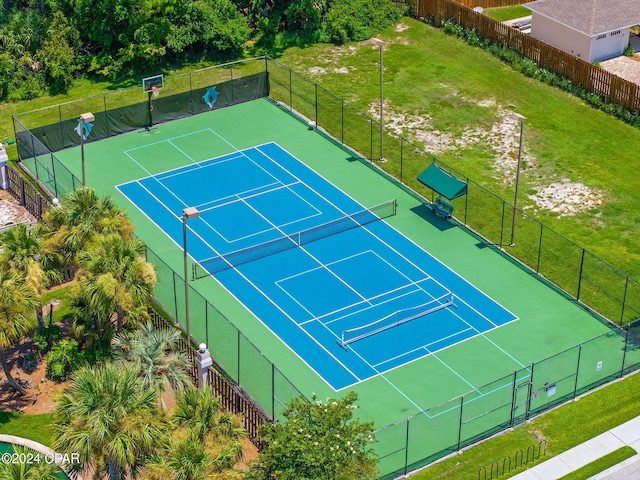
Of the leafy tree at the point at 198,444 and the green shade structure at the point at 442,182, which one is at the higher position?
the leafy tree at the point at 198,444

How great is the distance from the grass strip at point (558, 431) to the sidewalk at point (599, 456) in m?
0.24

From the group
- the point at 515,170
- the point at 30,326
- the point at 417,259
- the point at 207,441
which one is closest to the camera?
the point at 207,441

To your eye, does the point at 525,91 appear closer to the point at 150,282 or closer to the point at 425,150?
the point at 425,150

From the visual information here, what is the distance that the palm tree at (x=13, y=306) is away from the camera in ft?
128


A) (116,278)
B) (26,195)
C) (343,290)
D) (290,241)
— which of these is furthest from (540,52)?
(116,278)

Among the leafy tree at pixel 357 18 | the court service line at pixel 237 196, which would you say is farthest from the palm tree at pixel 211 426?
the leafy tree at pixel 357 18

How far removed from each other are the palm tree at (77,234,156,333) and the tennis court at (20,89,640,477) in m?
2.99

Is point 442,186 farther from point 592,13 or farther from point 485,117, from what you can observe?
point 592,13

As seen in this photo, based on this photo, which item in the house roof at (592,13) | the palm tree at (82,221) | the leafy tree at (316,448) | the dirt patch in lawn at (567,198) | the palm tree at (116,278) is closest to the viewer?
the leafy tree at (316,448)

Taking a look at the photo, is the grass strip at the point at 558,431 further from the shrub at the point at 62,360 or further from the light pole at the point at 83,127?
the light pole at the point at 83,127

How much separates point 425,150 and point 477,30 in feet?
43.3

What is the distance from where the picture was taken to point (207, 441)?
109 feet

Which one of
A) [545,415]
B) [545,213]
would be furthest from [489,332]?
[545,213]

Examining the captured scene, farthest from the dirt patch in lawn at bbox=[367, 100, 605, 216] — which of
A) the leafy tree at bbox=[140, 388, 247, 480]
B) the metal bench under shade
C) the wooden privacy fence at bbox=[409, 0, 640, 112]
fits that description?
the leafy tree at bbox=[140, 388, 247, 480]
